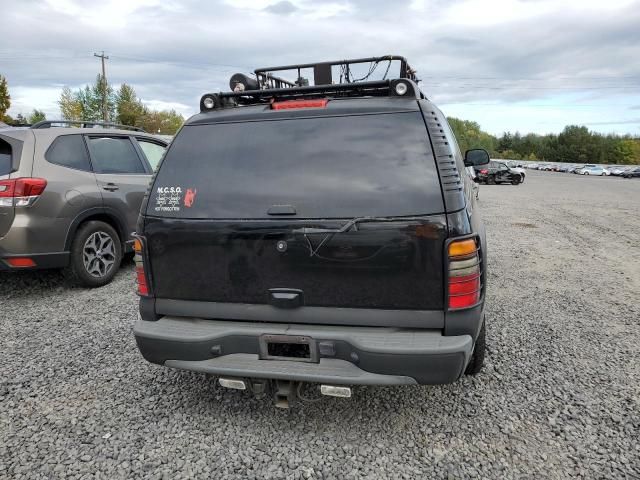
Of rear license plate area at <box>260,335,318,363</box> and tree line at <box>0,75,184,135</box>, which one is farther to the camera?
tree line at <box>0,75,184,135</box>

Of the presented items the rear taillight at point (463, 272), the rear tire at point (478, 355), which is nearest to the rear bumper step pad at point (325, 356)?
the rear taillight at point (463, 272)

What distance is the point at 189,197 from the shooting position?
8.72 ft

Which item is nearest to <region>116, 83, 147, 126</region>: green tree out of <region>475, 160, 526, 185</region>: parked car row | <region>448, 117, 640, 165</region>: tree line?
<region>475, 160, 526, 185</region>: parked car row

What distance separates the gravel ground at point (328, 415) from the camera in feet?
7.97

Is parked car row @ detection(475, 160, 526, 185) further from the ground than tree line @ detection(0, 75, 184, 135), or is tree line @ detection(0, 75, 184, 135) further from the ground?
tree line @ detection(0, 75, 184, 135)

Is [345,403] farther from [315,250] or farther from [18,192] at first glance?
[18,192]

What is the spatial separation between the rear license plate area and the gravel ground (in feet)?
1.68

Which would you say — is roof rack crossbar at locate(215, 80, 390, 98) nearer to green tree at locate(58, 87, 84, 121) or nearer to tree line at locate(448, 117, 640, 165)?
green tree at locate(58, 87, 84, 121)

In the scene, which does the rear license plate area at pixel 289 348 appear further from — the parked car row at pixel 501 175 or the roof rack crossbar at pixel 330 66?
the parked car row at pixel 501 175

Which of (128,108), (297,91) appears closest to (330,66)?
(297,91)

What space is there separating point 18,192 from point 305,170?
338 centimetres

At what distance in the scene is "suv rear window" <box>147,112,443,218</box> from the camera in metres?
2.38

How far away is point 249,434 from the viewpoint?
8.89 feet

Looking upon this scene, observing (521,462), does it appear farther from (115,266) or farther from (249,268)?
(115,266)
